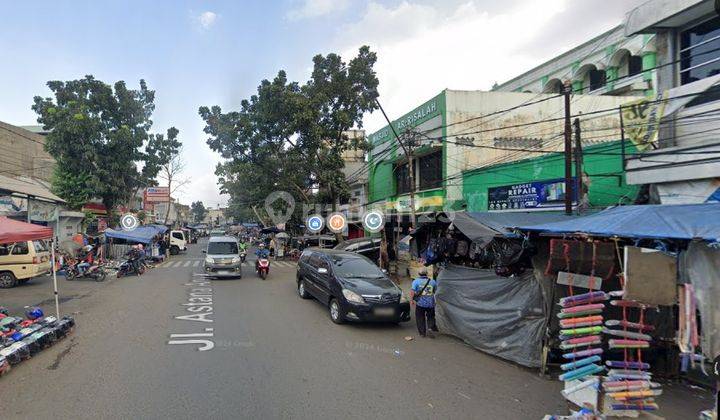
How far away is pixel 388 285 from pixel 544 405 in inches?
216

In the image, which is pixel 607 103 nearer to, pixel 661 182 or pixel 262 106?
pixel 661 182

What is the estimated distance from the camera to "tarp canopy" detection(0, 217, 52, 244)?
8.62m

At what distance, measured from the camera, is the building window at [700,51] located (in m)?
9.93

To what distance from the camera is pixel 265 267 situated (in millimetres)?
19531

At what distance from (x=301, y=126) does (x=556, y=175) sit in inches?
483

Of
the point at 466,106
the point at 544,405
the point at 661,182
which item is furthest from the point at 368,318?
the point at 466,106

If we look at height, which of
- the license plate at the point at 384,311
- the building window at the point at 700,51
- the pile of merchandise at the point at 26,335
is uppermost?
the building window at the point at 700,51

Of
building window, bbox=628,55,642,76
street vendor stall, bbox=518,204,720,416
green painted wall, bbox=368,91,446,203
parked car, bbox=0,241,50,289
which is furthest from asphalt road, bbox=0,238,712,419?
building window, bbox=628,55,642,76

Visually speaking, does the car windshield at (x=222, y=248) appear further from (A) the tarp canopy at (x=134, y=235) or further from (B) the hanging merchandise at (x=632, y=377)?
(B) the hanging merchandise at (x=632, y=377)

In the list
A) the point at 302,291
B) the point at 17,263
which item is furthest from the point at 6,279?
the point at 302,291

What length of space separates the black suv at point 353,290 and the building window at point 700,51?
839cm

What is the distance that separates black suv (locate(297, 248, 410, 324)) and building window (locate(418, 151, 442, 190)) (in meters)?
9.48

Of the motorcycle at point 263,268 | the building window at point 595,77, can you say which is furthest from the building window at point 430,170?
the building window at point 595,77

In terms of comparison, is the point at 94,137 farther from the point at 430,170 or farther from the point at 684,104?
the point at 684,104
